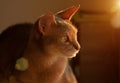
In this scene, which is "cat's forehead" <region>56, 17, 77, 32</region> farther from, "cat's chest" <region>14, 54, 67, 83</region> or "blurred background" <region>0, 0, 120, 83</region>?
"blurred background" <region>0, 0, 120, 83</region>

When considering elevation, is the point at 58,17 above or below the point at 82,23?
above

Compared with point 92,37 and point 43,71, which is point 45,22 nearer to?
point 43,71

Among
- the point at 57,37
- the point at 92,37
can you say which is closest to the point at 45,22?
the point at 57,37

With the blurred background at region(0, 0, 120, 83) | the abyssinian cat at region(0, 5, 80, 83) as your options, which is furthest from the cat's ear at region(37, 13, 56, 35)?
the blurred background at region(0, 0, 120, 83)

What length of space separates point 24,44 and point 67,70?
0.15 meters

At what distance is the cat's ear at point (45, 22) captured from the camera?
82 centimetres

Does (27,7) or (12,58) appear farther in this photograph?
(27,7)

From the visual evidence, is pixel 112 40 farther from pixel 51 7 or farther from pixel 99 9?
pixel 51 7

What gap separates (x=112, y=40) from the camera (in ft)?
7.14

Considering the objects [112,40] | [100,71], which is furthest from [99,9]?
[100,71]

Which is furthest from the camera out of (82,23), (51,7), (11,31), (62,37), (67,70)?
(51,7)

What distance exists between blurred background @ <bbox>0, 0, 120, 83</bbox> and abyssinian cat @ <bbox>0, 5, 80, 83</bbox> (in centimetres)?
114

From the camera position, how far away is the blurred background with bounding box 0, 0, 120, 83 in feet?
6.87

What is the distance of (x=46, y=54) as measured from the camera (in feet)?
2.82
